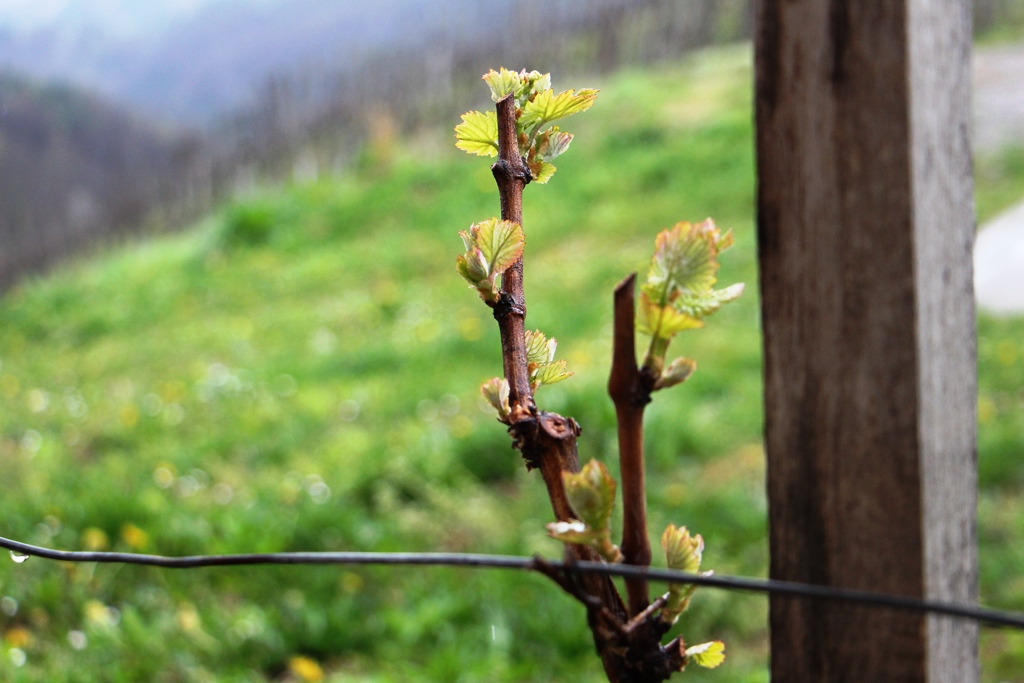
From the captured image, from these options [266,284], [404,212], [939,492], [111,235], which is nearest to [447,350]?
[266,284]

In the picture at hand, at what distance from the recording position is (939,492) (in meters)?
0.59

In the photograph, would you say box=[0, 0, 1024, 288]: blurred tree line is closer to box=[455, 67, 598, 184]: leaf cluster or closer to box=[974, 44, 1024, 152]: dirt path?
box=[974, 44, 1024, 152]: dirt path

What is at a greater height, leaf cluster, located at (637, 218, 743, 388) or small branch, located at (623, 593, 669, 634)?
leaf cluster, located at (637, 218, 743, 388)

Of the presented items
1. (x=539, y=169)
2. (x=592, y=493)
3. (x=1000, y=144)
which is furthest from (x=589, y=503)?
(x=1000, y=144)

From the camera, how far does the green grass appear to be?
2.21 meters

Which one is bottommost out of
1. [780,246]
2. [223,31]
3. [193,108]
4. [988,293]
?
[780,246]

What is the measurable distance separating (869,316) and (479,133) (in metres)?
0.29

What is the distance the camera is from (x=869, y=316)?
58cm

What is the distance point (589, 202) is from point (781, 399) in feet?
20.8

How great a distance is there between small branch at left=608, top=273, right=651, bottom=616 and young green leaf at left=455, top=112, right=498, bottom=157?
0.52ft

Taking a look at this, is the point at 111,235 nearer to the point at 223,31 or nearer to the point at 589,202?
the point at 589,202

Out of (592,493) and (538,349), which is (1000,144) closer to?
(538,349)

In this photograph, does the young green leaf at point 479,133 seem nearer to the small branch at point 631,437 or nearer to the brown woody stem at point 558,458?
the brown woody stem at point 558,458

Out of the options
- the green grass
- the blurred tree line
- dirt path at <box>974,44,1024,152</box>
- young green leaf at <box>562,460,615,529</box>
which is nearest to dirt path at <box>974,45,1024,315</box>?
dirt path at <box>974,44,1024,152</box>
